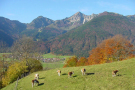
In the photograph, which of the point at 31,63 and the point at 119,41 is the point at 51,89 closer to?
the point at 31,63

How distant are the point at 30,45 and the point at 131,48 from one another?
50.3 metres

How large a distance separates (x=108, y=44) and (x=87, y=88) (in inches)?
1990

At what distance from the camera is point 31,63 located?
47031 millimetres

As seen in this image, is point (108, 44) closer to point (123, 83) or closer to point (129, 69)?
point (129, 69)

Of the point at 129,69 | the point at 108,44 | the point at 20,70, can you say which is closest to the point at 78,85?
the point at 129,69

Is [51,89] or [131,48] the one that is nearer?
[51,89]

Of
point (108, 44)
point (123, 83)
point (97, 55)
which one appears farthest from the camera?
point (97, 55)

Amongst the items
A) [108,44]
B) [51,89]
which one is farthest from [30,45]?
[108,44]

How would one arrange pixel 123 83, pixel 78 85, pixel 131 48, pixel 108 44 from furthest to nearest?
1. pixel 108 44
2. pixel 131 48
3. pixel 78 85
4. pixel 123 83

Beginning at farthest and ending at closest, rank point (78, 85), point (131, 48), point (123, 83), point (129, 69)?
point (131, 48), point (129, 69), point (78, 85), point (123, 83)

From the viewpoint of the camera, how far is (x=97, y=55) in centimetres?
7038

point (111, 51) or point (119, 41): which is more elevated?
point (119, 41)

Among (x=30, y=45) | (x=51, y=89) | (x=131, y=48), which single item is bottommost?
(x=51, y=89)

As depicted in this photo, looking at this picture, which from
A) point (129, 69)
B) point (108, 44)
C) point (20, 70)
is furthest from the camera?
point (108, 44)
